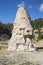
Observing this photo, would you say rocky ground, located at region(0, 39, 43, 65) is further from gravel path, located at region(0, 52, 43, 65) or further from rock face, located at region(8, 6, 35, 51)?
rock face, located at region(8, 6, 35, 51)

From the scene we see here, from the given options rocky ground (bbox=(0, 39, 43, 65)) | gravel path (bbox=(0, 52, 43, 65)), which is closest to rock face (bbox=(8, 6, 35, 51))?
rocky ground (bbox=(0, 39, 43, 65))

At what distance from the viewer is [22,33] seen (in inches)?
1077

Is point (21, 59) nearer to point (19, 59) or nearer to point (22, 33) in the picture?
point (19, 59)

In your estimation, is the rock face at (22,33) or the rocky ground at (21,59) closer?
the rocky ground at (21,59)

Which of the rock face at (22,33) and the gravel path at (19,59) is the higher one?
the rock face at (22,33)

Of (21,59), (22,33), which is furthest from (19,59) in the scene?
(22,33)

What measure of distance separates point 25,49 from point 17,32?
254cm

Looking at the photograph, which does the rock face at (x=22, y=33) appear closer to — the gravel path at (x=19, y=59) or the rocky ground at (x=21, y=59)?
the rocky ground at (x=21, y=59)

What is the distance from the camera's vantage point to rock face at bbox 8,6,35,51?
87.3 feet

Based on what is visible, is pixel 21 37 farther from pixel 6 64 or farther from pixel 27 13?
pixel 6 64

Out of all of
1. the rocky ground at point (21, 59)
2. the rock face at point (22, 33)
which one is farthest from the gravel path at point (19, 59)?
the rock face at point (22, 33)

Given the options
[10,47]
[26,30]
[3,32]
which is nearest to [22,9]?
[26,30]

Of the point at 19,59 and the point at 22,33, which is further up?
the point at 22,33

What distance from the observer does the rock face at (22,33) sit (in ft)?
87.3
